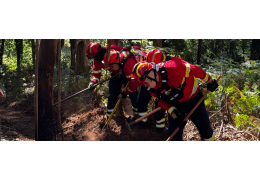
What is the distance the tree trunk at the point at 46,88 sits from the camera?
11.7 ft

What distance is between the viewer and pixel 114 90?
16.9ft

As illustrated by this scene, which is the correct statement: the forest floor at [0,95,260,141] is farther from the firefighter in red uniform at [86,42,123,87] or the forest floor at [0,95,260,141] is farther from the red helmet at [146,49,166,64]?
the red helmet at [146,49,166,64]

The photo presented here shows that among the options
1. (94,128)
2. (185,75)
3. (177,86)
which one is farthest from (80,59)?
(185,75)

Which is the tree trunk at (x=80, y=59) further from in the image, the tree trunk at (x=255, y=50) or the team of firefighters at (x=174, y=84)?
the tree trunk at (x=255, y=50)

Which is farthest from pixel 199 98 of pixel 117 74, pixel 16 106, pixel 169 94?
pixel 16 106

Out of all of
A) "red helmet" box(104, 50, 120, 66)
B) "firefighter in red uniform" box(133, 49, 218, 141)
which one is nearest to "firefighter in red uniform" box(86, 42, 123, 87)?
"red helmet" box(104, 50, 120, 66)

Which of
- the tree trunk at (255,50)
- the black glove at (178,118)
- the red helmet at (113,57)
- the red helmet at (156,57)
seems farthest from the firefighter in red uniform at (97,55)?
the tree trunk at (255,50)

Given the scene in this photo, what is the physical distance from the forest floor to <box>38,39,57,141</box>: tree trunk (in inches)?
49.4

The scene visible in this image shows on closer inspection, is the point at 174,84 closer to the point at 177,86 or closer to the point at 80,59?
the point at 177,86

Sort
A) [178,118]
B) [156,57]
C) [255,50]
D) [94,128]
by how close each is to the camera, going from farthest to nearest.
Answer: [255,50]
[94,128]
[156,57]
[178,118]

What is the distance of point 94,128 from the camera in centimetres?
543

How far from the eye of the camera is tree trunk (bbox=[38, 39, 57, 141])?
358cm

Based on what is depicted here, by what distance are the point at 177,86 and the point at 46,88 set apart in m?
1.95

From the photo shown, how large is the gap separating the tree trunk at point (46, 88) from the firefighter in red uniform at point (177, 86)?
1290 millimetres
